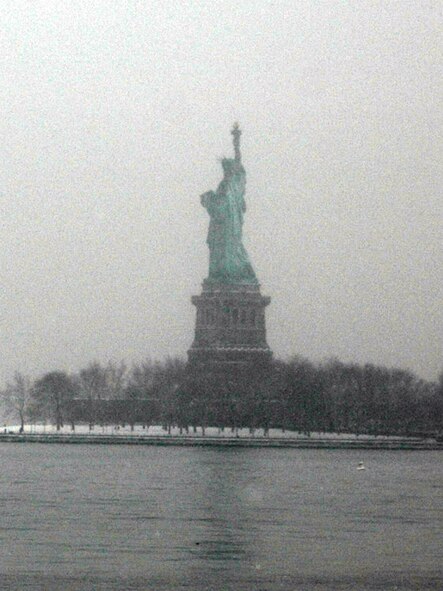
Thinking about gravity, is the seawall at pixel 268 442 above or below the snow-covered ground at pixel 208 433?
below

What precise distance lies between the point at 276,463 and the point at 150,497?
42.1 meters

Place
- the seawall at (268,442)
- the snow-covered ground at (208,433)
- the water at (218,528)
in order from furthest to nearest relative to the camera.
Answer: the snow-covered ground at (208,433)
the seawall at (268,442)
the water at (218,528)

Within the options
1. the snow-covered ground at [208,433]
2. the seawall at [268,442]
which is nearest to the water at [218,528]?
the seawall at [268,442]

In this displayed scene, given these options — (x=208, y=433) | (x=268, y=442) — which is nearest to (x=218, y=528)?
(x=268, y=442)

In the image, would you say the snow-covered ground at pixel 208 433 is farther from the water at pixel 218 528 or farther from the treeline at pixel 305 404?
the water at pixel 218 528

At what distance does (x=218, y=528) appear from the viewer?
2785 inches

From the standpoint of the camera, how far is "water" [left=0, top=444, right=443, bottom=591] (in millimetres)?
55438

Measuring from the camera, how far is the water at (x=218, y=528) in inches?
2183

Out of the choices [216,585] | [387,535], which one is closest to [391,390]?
[387,535]

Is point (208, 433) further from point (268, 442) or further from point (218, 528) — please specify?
point (218, 528)

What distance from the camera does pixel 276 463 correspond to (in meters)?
129

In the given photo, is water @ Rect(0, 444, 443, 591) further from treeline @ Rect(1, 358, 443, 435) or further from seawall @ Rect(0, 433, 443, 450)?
treeline @ Rect(1, 358, 443, 435)

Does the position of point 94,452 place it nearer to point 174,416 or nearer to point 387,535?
point 174,416

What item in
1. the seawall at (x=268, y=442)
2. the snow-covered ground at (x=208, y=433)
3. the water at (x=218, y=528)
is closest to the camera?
the water at (x=218, y=528)
